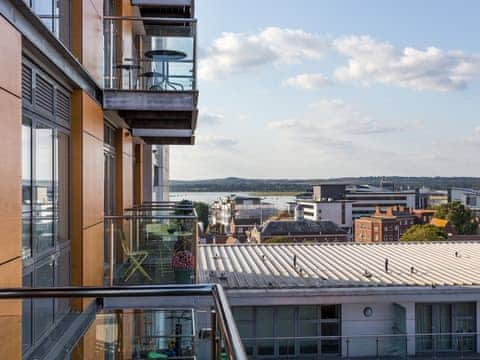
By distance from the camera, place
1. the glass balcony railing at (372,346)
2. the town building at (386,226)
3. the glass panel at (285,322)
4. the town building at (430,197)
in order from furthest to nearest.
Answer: the town building at (430,197) < the town building at (386,226) < the glass panel at (285,322) < the glass balcony railing at (372,346)

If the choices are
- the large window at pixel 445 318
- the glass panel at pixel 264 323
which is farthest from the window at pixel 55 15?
the large window at pixel 445 318

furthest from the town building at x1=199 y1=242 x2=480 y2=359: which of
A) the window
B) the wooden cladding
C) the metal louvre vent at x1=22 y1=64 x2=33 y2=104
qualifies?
the metal louvre vent at x1=22 y1=64 x2=33 y2=104

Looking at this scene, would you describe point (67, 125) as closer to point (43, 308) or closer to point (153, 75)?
point (43, 308)

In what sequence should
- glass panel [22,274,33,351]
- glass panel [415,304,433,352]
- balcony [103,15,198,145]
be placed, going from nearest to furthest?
glass panel [22,274,33,351] < balcony [103,15,198,145] < glass panel [415,304,433,352]

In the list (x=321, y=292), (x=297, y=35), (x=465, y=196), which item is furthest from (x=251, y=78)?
(x=465, y=196)

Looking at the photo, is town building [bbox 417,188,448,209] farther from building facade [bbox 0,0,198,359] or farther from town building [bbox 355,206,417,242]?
building facade [bbox 0,0,198,359]

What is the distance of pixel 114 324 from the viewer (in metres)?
5.21

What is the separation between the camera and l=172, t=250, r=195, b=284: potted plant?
27.8 feet

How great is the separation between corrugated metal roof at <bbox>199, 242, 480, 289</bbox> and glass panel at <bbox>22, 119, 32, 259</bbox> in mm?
7657

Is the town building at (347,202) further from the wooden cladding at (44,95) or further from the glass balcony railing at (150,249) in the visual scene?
the wooden cladding at (44,95)

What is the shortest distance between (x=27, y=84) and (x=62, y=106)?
4.49 ft

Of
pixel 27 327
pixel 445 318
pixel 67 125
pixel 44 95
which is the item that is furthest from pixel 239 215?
pixel 27 327

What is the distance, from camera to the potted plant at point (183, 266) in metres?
8.48

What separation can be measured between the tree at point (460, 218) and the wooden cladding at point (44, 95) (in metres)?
48.0
